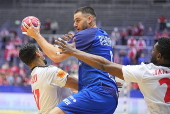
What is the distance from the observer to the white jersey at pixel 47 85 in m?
4.86

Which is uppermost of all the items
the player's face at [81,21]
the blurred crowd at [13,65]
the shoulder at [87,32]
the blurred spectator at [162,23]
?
the player's face at [81,21]

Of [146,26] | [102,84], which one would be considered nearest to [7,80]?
[146,26]

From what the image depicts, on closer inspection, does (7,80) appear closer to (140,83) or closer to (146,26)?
(146,26)

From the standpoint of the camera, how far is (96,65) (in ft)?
12.8

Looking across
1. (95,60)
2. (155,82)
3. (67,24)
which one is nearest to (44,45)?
(95,60)

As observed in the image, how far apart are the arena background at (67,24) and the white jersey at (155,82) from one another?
11712 millimetres

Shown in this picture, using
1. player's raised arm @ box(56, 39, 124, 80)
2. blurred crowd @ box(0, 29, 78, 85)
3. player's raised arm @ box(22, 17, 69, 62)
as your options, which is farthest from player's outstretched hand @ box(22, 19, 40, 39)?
blurred crowd @ box(0, 29, 78, 85)

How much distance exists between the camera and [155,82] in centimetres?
387

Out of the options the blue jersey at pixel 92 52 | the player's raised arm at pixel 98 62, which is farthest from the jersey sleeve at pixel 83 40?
the player's raised arm at pixel 98 62

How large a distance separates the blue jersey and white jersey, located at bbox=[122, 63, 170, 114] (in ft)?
1.73

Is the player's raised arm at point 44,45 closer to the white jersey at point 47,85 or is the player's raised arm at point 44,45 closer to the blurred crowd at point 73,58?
the white jersey at point 47,85

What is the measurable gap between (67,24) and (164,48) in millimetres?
23957

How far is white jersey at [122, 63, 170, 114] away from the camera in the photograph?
387cm

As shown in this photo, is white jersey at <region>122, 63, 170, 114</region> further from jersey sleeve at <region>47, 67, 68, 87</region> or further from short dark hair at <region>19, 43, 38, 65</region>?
short dark hair at <region>19, 43, 38, 65</region>
